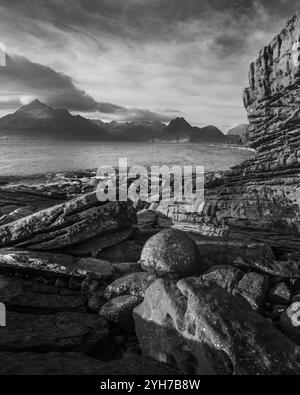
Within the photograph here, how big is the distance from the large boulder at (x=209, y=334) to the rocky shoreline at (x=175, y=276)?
3 centimetres

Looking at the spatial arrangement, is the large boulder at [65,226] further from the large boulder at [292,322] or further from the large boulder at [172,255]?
the large boulder at [292,322]

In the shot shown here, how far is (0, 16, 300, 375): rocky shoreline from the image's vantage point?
789cm

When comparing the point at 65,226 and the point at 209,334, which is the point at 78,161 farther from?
the point at 209,334

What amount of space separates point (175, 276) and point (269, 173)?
11.0 m

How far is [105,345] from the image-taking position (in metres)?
9.83

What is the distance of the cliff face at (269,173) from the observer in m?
18.2

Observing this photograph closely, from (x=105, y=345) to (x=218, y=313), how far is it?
365cm

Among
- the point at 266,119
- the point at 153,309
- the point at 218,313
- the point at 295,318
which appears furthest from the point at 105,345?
the point at 266,119

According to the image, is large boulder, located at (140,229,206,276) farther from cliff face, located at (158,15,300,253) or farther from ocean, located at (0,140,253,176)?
ocean, located at (0,140,253,176)

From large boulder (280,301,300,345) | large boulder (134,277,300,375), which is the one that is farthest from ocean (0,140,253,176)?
large boulder (280,301,300,345)

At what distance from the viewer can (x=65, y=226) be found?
48.3 ft


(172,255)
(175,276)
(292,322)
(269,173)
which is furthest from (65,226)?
(269,173)

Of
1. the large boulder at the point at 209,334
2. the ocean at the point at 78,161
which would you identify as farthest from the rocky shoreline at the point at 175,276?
the ocean at the point at 78,161
